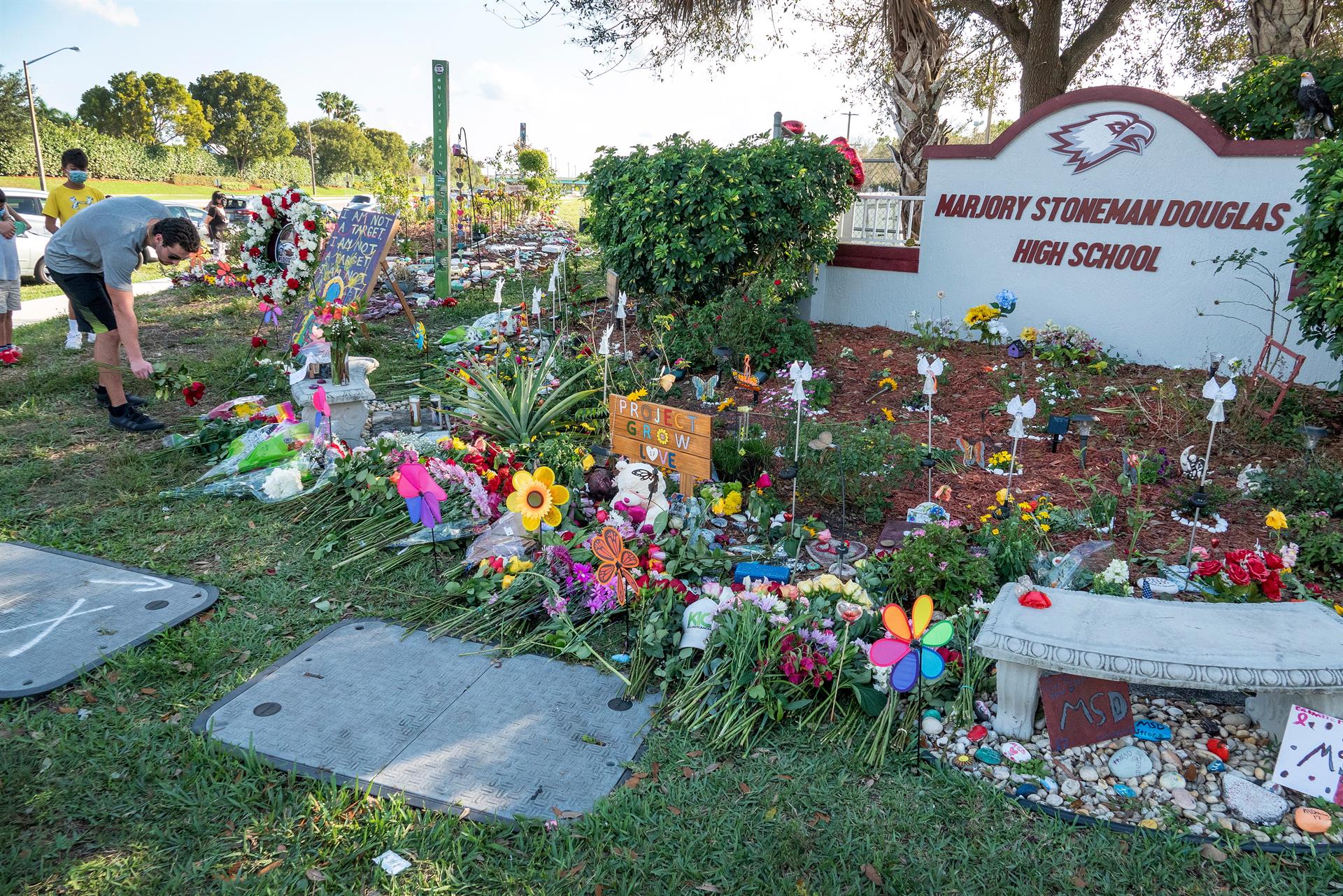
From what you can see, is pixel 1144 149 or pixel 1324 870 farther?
pixel 1144 149

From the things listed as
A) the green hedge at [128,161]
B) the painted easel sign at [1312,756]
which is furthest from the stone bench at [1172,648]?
the green hedge at [128,161]

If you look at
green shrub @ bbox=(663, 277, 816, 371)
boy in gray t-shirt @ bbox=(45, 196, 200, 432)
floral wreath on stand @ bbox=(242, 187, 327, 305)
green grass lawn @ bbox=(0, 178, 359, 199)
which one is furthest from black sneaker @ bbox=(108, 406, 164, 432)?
green grass lawn @ bbox=(0, 178, 359, 199)

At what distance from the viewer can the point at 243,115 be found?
5878 cm

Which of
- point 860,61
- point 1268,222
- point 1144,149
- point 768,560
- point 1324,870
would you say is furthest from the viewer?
point 860,61

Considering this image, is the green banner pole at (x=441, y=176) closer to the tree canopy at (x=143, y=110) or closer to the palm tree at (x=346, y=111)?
the tree canopy at (x=143, y=110)

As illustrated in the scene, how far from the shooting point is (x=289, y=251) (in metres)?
7.50

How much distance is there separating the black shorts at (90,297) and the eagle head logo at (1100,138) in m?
7.21

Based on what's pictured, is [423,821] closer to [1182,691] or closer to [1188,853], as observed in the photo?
[1188,853]

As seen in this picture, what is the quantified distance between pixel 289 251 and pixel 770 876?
702 centimetres

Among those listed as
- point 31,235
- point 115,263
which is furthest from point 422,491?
point 31,235

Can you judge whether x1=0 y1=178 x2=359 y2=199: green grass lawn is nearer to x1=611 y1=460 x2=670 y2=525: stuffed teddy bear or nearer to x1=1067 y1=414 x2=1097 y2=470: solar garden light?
x1=611 y1=460 x2=670 y2=525: stuffed teddy bear

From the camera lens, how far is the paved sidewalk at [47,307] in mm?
9586

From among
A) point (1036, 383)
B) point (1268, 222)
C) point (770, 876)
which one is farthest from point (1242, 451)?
point (770, 876)

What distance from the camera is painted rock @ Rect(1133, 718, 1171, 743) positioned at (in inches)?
110
